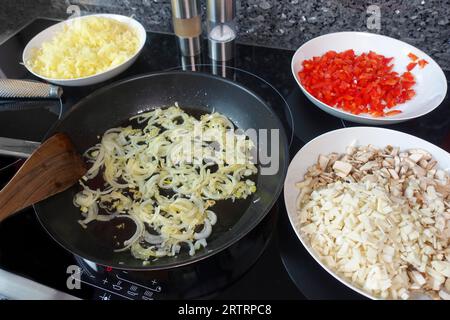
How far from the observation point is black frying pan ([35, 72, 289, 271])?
0.95 meters

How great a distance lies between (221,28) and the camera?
4.87ft

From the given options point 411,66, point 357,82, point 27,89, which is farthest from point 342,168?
point 27,89

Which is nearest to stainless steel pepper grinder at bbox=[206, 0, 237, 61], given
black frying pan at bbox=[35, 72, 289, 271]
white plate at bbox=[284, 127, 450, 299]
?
black frying pan at bbox=[35, 72, 289, 271]

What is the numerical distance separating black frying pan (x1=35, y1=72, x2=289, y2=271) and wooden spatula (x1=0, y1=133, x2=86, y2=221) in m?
0.04

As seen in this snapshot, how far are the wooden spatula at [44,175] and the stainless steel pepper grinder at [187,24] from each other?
636 millimetres

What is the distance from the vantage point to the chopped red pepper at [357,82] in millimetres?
1249

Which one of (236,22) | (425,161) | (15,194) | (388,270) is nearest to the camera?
(388,270)

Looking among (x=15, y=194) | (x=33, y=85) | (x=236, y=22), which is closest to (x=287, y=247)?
(x=15, y=194)

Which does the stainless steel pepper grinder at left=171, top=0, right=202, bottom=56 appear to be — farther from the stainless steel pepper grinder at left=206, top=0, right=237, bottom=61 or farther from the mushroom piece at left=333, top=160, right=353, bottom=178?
the mushroom piece at left=333, top=160, right=353, bottom=178

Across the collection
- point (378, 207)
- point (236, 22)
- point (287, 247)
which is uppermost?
point (236, 22)

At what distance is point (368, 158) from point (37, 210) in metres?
0.95

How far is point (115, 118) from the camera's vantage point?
134 centimetres

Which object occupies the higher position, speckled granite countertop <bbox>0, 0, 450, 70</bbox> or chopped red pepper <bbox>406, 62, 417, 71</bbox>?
speckled granite countertop <bbox>0, 0, 450, 70</bbox>

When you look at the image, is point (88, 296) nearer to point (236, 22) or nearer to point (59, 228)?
point (59, 228)
